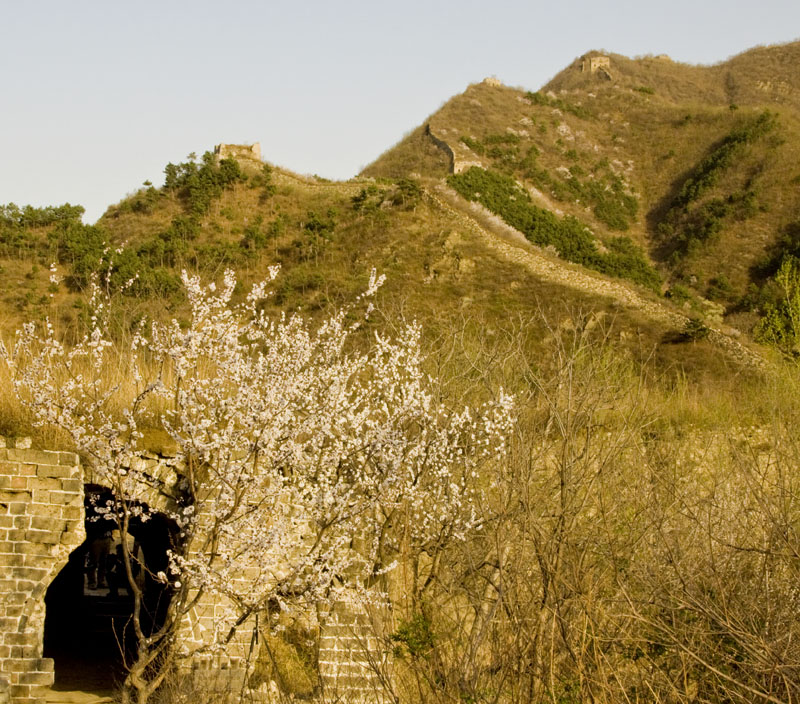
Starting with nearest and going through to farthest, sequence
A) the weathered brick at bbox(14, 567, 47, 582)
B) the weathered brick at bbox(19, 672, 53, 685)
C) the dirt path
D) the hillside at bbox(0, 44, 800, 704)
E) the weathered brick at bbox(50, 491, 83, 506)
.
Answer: the hillside at bbox(0, 44, 800, 704) < the weathered brick at bbox(19, 672, 53, 685) < the weathered brick at bbox(14, 567, 47, 582) < the weathered brick at bbox(50, 491, 83, 506) < the dirt path

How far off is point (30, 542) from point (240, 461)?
2337mm

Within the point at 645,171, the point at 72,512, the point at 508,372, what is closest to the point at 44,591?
the point at 72,512

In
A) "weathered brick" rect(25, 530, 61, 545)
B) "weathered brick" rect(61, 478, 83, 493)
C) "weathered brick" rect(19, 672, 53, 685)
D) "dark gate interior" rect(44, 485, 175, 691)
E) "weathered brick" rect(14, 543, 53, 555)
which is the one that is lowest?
"dark gate interior" rect(44, 485, 175, 691)

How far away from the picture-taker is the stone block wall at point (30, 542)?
27.6ft

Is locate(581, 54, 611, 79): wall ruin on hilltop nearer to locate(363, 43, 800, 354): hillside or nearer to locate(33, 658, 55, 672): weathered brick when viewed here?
locate(363, 43, 800, 354): hillside

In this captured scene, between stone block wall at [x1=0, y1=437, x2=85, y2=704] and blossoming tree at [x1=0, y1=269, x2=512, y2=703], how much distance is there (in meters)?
0.46

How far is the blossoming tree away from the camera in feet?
26.7

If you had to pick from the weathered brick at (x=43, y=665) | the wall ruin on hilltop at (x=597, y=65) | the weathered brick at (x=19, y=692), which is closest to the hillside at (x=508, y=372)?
the wall ruin on hilltop at (x=597, y=65)

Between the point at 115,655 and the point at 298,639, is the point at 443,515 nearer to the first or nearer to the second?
the point at 298,639

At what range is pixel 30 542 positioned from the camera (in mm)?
8734

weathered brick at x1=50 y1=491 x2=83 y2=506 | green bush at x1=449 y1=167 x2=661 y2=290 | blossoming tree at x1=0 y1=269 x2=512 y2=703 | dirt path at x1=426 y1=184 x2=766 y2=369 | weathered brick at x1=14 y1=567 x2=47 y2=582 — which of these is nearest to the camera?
blossoming tree at x1=0 y1=269 x2=512 y2=703

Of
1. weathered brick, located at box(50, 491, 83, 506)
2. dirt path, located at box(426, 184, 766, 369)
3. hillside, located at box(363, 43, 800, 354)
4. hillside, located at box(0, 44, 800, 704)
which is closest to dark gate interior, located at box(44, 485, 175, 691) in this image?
weathered brick, located at box(50, 491, 83, 506)

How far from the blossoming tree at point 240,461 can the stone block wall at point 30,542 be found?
458 millimetres

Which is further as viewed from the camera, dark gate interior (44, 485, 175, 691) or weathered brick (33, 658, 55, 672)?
dark gate interior (44, 485, 175, 691)
